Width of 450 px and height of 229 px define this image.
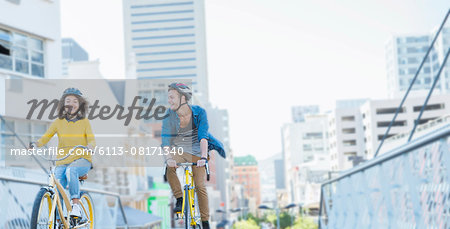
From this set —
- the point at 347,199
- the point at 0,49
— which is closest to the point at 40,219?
the point at 347,199

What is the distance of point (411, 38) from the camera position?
18525cm

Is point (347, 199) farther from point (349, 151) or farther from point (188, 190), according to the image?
point (349, 151)

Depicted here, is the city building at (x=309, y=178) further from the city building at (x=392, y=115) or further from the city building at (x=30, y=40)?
the city building at (x=30, y=40)

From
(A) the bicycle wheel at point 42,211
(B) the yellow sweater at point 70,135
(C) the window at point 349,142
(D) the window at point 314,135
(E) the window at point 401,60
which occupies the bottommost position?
(C) the window at point 349,142

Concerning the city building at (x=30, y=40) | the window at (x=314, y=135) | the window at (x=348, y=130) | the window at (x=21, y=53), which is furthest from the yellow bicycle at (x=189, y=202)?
the window at (x=314, y=135)

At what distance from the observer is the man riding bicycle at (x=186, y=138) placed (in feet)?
22.0

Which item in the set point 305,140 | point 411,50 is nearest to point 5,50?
point 305,140

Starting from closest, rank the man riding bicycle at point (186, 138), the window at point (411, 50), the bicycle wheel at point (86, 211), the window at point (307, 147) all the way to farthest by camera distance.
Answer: the man riding bicycle at point (186, 138) → the bicycle wheel at point (86, 211) → the window at point (307, 147) → the window at point (411, 50)

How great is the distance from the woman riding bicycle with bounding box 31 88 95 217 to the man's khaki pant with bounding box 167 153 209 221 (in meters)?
0.87

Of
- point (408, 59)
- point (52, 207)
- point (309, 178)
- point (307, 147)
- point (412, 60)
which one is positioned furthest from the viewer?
point (412, 60)

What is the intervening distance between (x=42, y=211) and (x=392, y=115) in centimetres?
10766

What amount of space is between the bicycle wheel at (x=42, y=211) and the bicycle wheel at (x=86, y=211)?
86 cm

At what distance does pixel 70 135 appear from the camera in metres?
6.44

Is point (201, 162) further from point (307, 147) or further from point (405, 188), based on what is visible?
point (307, 147)
